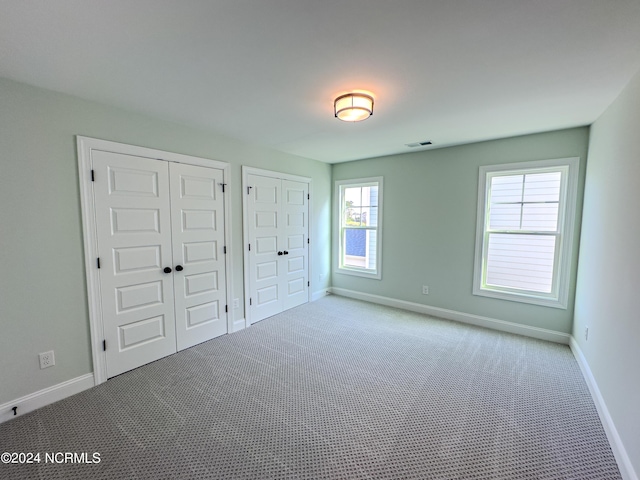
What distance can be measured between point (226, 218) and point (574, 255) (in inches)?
158

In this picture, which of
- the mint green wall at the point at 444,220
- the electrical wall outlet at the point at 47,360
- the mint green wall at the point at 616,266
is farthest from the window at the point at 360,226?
the electrical wall outlet at the point at 47,360

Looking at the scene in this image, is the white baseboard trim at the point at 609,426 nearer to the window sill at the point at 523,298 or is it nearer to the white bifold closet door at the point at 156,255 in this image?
the window sill at the point at 523,298

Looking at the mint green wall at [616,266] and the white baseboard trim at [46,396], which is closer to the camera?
the mint green wall at [616,266]

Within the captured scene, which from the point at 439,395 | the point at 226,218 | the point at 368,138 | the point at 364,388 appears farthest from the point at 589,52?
the point at 226,218

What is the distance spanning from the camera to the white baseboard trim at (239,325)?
3529 millimetres

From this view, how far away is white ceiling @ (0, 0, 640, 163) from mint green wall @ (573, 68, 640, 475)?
337mm

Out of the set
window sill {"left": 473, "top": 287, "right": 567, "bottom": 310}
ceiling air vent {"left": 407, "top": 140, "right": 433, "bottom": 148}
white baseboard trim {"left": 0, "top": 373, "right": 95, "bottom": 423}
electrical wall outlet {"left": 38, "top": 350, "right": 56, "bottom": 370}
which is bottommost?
white baseboard trim {"left": 0, "top": 373, "right": 95, "bottom": 423}

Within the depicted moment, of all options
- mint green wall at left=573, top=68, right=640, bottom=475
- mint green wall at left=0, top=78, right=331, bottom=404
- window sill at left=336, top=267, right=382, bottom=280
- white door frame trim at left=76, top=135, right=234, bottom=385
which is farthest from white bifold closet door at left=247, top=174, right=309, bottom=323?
mint green wall at left=573, top=68, right=640, bottom=475

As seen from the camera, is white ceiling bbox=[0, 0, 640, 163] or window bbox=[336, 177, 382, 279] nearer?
white ceiling bbox=[0, 0, 640, 163]

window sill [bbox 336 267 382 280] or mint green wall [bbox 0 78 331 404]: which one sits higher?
mint green wall [bbox 0 78 331 404]

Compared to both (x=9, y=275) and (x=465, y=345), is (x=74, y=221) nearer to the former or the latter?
(x=9, y=275)

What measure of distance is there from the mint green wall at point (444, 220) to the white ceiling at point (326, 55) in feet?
2.19

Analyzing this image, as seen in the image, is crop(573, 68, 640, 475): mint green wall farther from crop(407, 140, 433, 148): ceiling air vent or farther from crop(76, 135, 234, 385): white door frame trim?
crop(76, 135, 234, 385): white door frame trim

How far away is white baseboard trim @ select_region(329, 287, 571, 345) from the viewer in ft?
10.6
